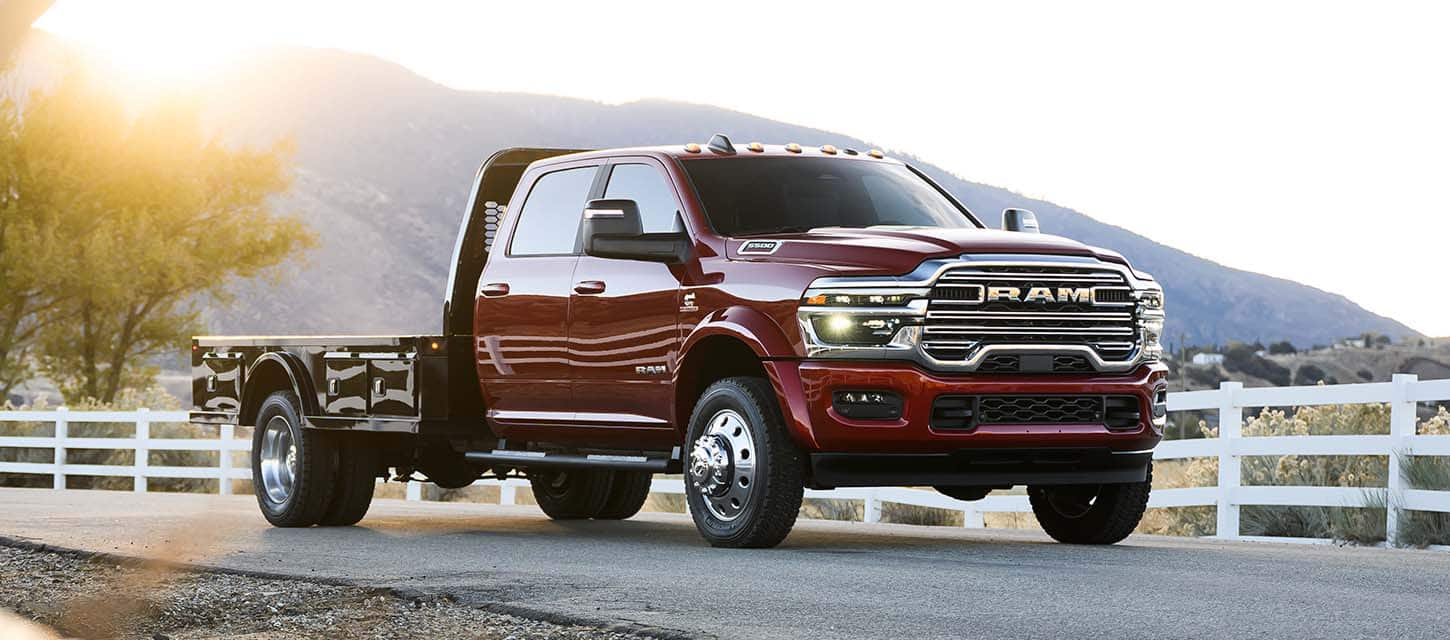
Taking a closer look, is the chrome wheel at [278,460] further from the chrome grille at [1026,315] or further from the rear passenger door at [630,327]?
the chrome grille at [1026,315]

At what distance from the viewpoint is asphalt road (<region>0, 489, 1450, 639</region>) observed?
7.94 meters

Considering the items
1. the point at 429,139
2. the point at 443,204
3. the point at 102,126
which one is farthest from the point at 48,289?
the point at 429,139

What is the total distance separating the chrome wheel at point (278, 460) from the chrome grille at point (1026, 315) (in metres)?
5.59

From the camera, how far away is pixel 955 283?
10352 mm

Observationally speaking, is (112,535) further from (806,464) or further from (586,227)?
(806,464)

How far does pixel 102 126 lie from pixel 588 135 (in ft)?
381

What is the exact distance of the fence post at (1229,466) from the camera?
15195 millimetres

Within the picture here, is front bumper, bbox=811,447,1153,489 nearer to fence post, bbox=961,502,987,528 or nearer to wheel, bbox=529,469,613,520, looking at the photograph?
wheel, bbox=529,469,613,520

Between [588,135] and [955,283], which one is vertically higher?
[588,135]

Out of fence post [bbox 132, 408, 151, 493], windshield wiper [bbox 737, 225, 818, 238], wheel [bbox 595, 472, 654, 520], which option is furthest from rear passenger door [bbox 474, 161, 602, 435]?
fence post [bbox 132, 408, 151, 493]

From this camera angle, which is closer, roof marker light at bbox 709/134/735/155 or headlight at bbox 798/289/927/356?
headlight at bbox 798/289/927/356

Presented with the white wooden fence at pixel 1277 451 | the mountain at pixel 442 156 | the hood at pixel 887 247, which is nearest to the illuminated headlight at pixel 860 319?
the hood at pixel 887 247

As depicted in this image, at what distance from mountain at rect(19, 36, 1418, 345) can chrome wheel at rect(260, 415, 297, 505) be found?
110 m

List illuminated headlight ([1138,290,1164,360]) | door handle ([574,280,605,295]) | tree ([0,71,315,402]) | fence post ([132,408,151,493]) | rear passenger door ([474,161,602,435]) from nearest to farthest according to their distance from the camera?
1. illuminated headlight ([1138,290,1164,360])
2. door handle ([574,280,605,295])
3. rear passenger door ([474,161,602,435])
4. fence post ([132,408,151,493])
5. tree ([0,71,315,402])
